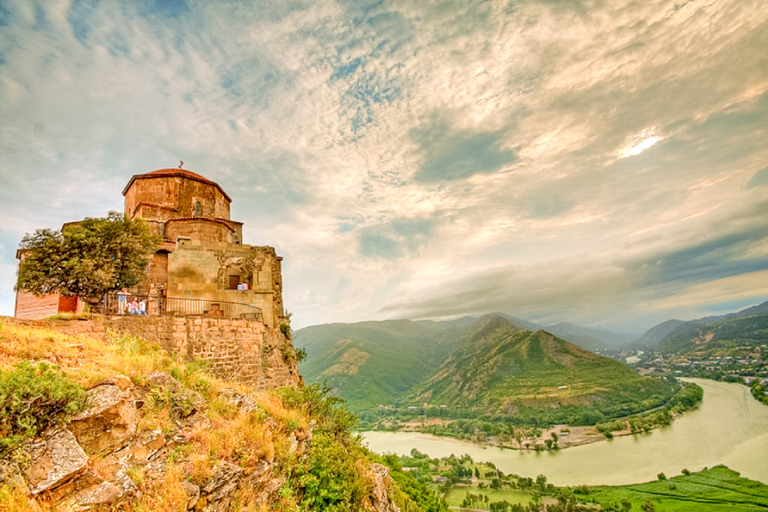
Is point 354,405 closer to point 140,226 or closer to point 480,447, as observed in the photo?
point 480,447

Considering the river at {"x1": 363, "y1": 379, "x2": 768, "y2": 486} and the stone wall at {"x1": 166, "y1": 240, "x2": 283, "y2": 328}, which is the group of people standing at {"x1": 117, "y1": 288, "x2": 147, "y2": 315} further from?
the river at {"x1": 363, "y1": 379, "x2": 768, "y2": 486}

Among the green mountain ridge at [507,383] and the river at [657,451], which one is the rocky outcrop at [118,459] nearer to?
the river at [657,451]

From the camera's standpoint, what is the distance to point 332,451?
997 centimetres

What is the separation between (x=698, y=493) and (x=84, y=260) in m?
74.8

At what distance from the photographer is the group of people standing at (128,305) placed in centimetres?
1476

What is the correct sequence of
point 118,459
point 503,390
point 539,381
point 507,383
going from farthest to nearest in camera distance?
point 507,383 → point 503,390 → point 539,381 → point 118,459

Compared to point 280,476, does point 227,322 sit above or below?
above

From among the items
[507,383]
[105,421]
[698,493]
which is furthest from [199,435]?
[507,383]

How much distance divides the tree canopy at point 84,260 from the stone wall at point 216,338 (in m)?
3.20

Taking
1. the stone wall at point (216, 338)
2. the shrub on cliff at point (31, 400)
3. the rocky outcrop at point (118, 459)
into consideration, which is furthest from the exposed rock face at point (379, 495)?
the shrub on cliff at point (31, 400)

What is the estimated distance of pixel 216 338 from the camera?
46.0ft

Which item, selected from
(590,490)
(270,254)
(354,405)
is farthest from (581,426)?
(270,254)

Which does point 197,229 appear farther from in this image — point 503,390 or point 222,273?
point 503,390

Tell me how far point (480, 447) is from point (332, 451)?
297ft
